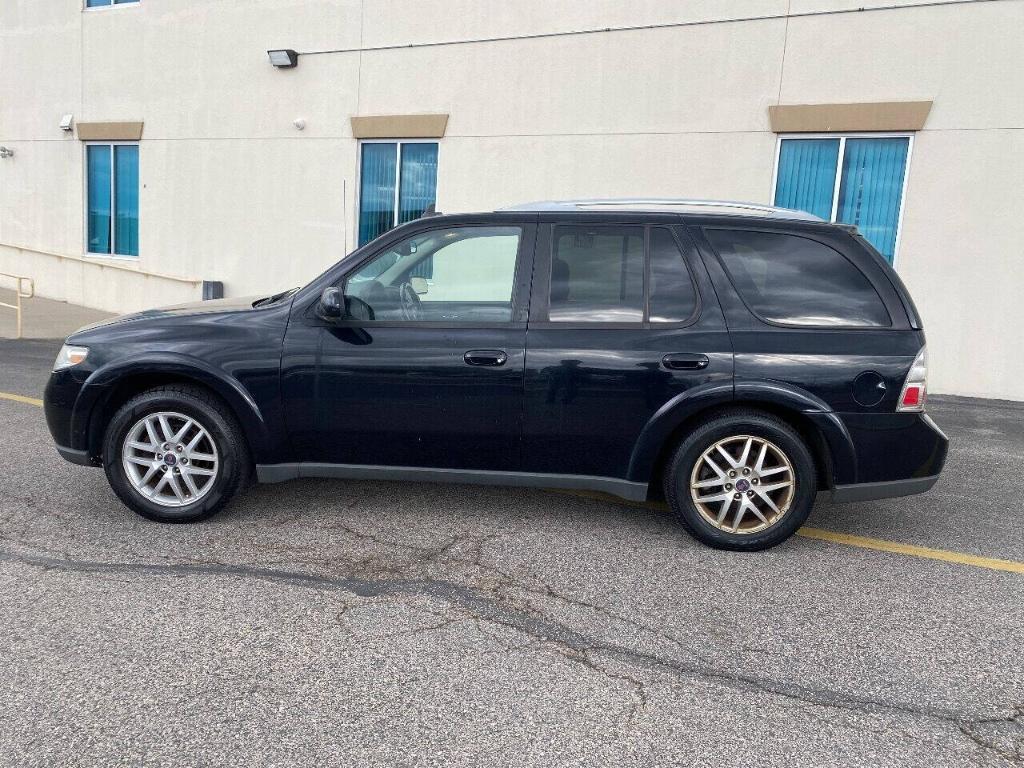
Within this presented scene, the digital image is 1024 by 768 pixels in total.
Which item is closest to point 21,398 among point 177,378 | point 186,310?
Answer: point 186,310

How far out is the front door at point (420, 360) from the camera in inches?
163

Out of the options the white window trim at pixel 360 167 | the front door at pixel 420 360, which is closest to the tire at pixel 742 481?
the front door at pixel 420 360

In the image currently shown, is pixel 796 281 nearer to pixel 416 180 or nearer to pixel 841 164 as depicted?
pixel 841 164

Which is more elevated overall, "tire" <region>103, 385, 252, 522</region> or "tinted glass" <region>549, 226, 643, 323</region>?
"tinted glass" <region>549, 226, 643, 323</region>

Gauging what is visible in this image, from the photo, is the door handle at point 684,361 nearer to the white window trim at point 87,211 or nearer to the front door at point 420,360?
the front door at point 420,360

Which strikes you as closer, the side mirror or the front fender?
the side mirror

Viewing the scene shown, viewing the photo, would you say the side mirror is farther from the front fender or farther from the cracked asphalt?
the cracked asphalt

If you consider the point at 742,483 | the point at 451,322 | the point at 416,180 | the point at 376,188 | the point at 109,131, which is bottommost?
the point at 742,483

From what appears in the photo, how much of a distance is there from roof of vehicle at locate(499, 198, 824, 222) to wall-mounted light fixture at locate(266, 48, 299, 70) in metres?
9.03

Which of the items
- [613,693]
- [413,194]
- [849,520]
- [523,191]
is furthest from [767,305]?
[413,194]

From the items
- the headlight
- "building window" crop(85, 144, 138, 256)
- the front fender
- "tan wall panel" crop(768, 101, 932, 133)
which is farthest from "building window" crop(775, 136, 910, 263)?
"building window" crop(85, 144, 138, 256)

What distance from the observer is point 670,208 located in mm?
4359

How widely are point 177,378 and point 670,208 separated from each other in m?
2.75

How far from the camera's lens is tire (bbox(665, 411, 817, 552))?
407cm
